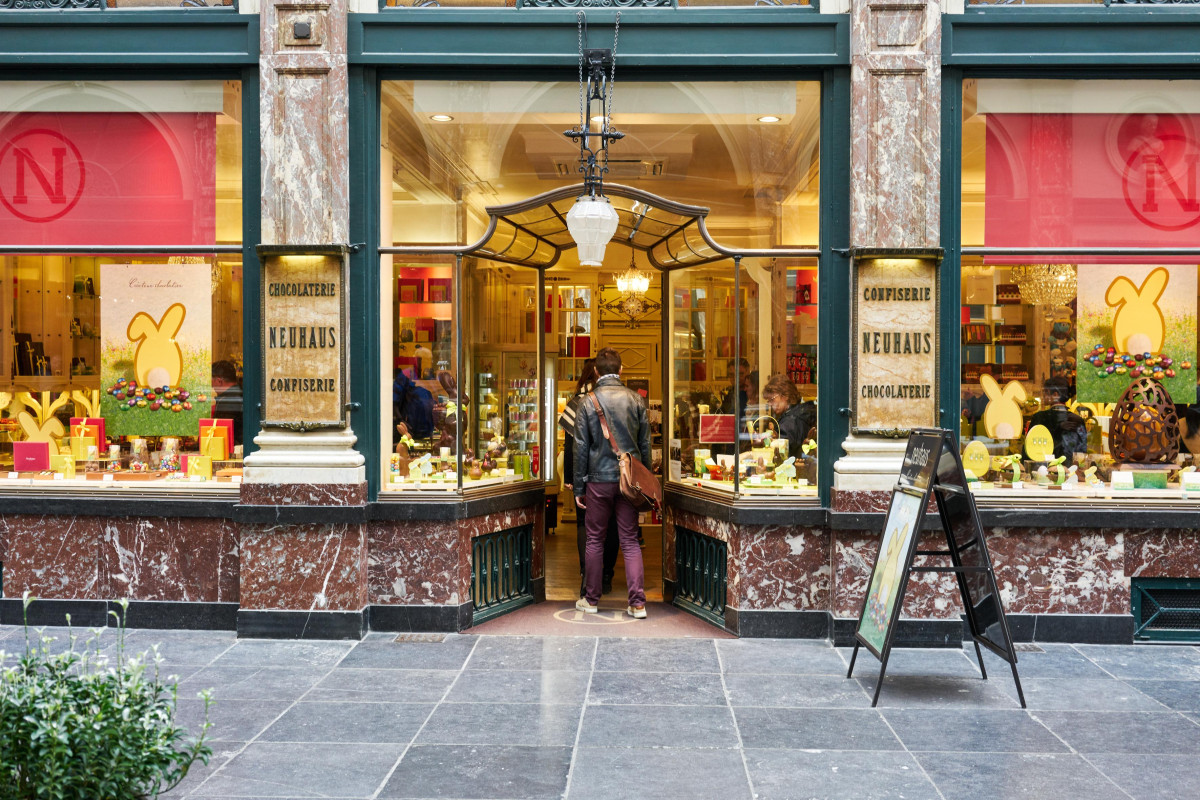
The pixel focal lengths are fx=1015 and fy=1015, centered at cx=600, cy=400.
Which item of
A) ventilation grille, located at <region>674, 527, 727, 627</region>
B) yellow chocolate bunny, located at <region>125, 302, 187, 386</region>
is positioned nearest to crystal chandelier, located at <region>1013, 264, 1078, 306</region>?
ventilation grille, located at <region>674, 527, 727, 627</region>

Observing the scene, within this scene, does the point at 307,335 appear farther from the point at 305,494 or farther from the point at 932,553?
the point at 932,553

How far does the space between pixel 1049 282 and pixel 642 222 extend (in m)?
3.26

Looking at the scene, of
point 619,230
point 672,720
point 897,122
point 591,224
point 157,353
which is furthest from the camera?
point 619,230

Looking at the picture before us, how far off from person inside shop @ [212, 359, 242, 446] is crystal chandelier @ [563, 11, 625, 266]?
2.85 metres

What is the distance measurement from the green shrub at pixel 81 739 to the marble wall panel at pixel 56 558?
15.5 feet

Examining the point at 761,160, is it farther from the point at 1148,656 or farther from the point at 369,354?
the point at 1148,656

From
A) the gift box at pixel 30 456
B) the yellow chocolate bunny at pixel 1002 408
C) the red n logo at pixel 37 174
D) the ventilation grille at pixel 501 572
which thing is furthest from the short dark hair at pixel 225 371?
the yellow chocolate bunny at pixel 1002 408

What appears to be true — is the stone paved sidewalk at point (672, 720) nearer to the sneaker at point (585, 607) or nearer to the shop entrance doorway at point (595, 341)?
the sneaker at point (585, 607)

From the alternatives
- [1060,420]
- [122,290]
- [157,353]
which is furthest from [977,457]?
[122,290]

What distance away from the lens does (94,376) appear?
314 inches

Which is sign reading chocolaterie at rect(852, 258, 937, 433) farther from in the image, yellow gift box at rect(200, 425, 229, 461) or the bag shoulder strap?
yellow gift box at rect(200, 425, 229, 461)

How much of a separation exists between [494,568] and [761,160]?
390cm

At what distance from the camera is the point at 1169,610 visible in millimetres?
7461

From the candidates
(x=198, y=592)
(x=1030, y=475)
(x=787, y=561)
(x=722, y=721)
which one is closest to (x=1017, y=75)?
(x=1030, y=475)
